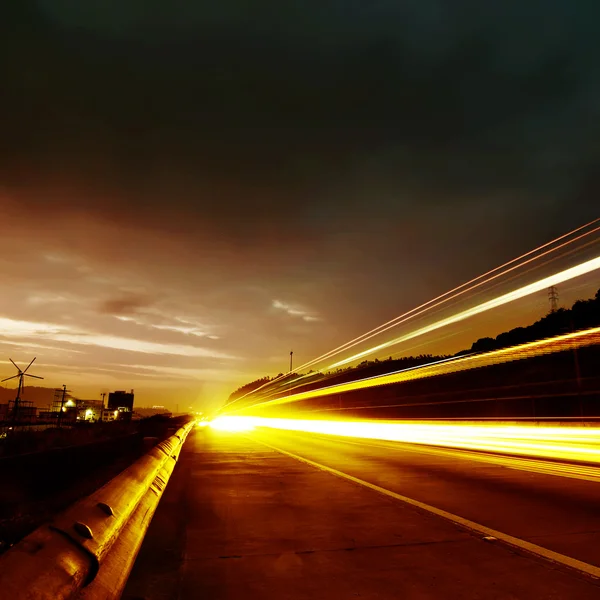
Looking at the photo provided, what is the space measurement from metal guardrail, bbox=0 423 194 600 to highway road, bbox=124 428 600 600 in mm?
312

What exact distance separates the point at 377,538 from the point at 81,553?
350 centimetres

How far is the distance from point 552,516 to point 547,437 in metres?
9.66

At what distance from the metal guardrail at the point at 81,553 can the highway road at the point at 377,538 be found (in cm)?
31

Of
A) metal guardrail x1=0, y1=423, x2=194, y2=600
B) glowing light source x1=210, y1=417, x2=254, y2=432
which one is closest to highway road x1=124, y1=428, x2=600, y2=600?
metal guardrail x1=0, y1=423, x2=194, y2=600

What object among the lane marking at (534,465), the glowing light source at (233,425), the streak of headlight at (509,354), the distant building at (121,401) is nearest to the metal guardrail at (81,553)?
the lane marking at (534,465)

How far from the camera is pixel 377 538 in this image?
5578mm

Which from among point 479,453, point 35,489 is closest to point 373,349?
point 479,453

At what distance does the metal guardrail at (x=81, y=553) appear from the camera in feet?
8.28

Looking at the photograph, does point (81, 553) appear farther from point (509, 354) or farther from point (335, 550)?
point (509, 354)

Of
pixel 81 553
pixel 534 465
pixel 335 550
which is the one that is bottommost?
pixel 335 550

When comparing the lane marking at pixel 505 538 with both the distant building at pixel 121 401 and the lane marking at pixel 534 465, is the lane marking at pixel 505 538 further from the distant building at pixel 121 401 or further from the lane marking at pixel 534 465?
the distant building at pixel 121 401

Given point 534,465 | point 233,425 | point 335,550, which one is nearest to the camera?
point 335,550

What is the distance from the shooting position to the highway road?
13.5 feet

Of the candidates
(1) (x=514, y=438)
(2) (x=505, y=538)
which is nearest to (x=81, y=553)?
(2) (x=505, y=538)
